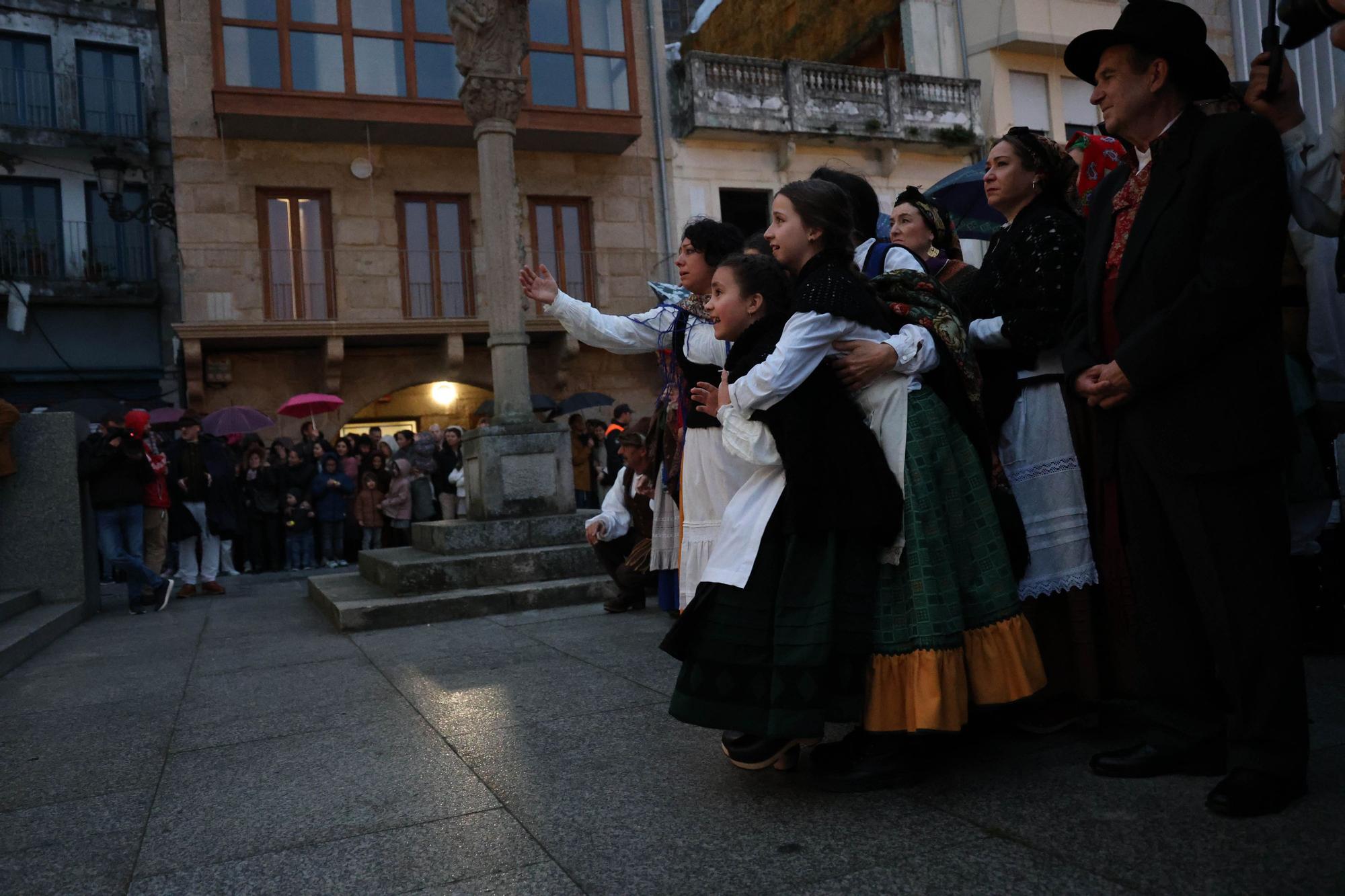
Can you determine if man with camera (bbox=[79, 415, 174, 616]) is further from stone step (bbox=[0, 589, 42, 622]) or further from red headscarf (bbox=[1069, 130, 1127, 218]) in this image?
red headscarf (bbox=[1069, 130, 1127, 218])

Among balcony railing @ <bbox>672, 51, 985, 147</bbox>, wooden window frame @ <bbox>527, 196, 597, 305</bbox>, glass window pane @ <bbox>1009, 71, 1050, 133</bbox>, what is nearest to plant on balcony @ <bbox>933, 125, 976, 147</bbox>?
balcony railing @ <bbox>672, 51, 985, 147</bbox>

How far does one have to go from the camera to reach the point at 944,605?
288cm

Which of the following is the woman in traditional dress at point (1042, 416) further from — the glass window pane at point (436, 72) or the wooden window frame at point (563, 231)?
the glass window pane at point (436, 72)

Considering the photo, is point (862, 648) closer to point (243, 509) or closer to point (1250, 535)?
point (1250, 535)

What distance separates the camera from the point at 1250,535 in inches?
105

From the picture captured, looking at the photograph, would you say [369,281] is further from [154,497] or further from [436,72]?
[154,497]

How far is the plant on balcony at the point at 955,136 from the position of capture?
20.8 metres

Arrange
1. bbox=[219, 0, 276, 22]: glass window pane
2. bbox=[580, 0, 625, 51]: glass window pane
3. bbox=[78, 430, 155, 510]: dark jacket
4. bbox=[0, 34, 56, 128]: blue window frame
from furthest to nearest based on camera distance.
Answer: bbox=[0, 34, 56, 128]: blue window frame
bbox=[580, 0, 625, 51]: glass window pane
bbox=[219, 0, 276, 22]: glass window pane
bbox=[78, 430, 155, 510]: dark jacket

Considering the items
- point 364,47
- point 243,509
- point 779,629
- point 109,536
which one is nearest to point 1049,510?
point 779,629

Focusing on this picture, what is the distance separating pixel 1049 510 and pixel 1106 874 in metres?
1.38

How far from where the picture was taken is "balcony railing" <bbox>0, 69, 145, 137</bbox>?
67.6 ft

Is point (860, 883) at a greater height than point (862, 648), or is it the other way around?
point (862, 648)

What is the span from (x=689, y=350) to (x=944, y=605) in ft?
5.19

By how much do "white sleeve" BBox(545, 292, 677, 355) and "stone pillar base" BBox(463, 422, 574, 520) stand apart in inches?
152
